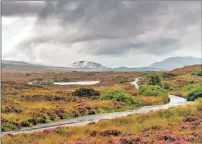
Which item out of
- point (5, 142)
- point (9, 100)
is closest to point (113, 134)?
point (5, 142)

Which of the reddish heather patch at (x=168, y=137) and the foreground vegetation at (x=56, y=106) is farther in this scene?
the foreground vegetation at (x=56, y=106)

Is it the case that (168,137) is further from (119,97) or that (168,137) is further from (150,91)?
(150,91)

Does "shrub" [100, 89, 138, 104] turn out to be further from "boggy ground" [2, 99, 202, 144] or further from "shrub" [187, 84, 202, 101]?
"boggy ground" [2, 99, 202, 144]

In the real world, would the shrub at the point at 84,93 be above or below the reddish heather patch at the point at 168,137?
above

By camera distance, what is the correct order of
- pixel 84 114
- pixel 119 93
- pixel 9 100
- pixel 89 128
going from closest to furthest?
1. pixel 89 128
2. pixel 84 114
3. pixel 9 100
4. pixel 119 93

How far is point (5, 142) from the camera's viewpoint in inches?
1199

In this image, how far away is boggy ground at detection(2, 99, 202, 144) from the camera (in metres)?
31.3

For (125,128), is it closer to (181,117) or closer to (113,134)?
(113,134)

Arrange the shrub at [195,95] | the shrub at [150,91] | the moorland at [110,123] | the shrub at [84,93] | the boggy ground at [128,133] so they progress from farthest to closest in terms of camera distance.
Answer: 1. the shrub at [150,91]
2. the shrub at [195,95]
3. the shrub at [84,93]
4. the moorland at [110,123]
5. the boggy ground at [128,133]

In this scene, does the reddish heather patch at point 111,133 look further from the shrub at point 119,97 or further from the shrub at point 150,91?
the shrub at point 150,91

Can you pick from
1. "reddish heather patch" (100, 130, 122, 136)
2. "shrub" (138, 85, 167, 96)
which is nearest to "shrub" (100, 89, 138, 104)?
"shrub" (138, 85, 167, 96)

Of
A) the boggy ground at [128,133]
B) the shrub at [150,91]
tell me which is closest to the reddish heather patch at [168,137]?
the boggy ground at [128,133]

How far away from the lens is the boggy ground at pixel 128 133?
31.3 meters

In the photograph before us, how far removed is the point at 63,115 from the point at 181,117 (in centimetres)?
1626
